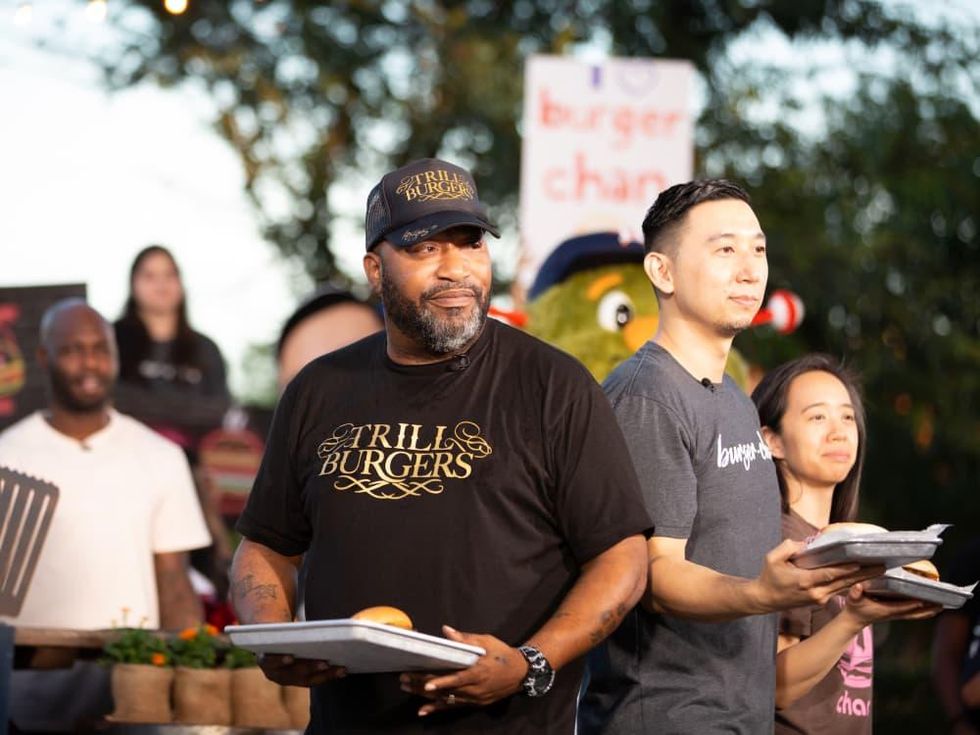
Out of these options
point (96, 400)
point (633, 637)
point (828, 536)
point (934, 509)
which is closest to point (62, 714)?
point (96, 400)

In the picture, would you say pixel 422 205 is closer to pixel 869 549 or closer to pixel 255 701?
pixel 869 549

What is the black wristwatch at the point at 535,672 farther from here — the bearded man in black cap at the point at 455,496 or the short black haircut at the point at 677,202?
the short black haircut at the point at 677,202

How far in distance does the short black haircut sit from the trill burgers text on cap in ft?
1.28

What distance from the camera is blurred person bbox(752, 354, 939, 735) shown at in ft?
13.1

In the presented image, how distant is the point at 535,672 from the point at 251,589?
0.73 meters

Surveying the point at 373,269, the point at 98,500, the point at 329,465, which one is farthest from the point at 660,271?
the point at 98,500

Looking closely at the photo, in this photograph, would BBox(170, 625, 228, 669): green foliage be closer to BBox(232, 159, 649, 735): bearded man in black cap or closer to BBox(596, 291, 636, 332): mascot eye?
BBox(232, 159, 649, 735): bearded man in black cap

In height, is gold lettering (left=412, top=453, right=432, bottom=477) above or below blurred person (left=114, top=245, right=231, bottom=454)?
below

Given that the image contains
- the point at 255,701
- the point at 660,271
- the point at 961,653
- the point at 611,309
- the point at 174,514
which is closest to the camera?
the point at 660,271

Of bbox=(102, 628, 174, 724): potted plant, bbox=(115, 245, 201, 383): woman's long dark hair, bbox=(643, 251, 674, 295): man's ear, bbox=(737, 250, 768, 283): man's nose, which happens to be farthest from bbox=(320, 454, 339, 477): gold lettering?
bbox=(115, 245, 201, 383): woman's long dark hair

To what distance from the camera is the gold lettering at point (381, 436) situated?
355 cm

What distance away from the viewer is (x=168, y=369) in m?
8.55

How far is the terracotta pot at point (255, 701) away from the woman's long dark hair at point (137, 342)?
357 cm

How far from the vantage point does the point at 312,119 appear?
14.6 m
